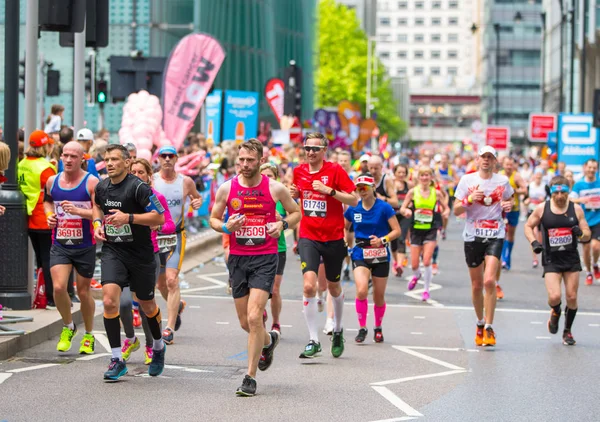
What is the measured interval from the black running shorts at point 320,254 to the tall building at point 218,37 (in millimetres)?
23404

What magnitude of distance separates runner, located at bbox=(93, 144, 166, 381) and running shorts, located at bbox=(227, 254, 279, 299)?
670 millimetres

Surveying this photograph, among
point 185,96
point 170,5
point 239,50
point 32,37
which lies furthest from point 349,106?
point 32,37

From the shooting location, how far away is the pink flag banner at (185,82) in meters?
21.6

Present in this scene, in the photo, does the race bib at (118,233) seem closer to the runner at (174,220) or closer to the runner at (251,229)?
the runner at (251,229)

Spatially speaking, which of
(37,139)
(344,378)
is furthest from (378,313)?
(37,139)

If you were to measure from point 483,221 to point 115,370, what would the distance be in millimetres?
4399

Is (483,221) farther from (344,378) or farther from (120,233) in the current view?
(120,233)

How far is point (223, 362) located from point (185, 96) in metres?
11.5

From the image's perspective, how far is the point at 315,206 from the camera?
449 inches

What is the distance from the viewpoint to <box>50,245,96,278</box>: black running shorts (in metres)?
11.0

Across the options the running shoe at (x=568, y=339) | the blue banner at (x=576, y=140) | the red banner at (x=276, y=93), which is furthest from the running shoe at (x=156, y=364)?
the red banner at (x=276, y=93)

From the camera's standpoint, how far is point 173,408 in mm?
8602

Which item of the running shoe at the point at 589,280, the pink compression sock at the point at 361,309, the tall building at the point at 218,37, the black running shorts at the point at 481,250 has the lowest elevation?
the running shoe at the point at 589,280

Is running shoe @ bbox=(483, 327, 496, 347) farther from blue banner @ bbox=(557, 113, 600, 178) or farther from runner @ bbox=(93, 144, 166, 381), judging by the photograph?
blue banner @ bbox=(557, 113, 600, 178)
